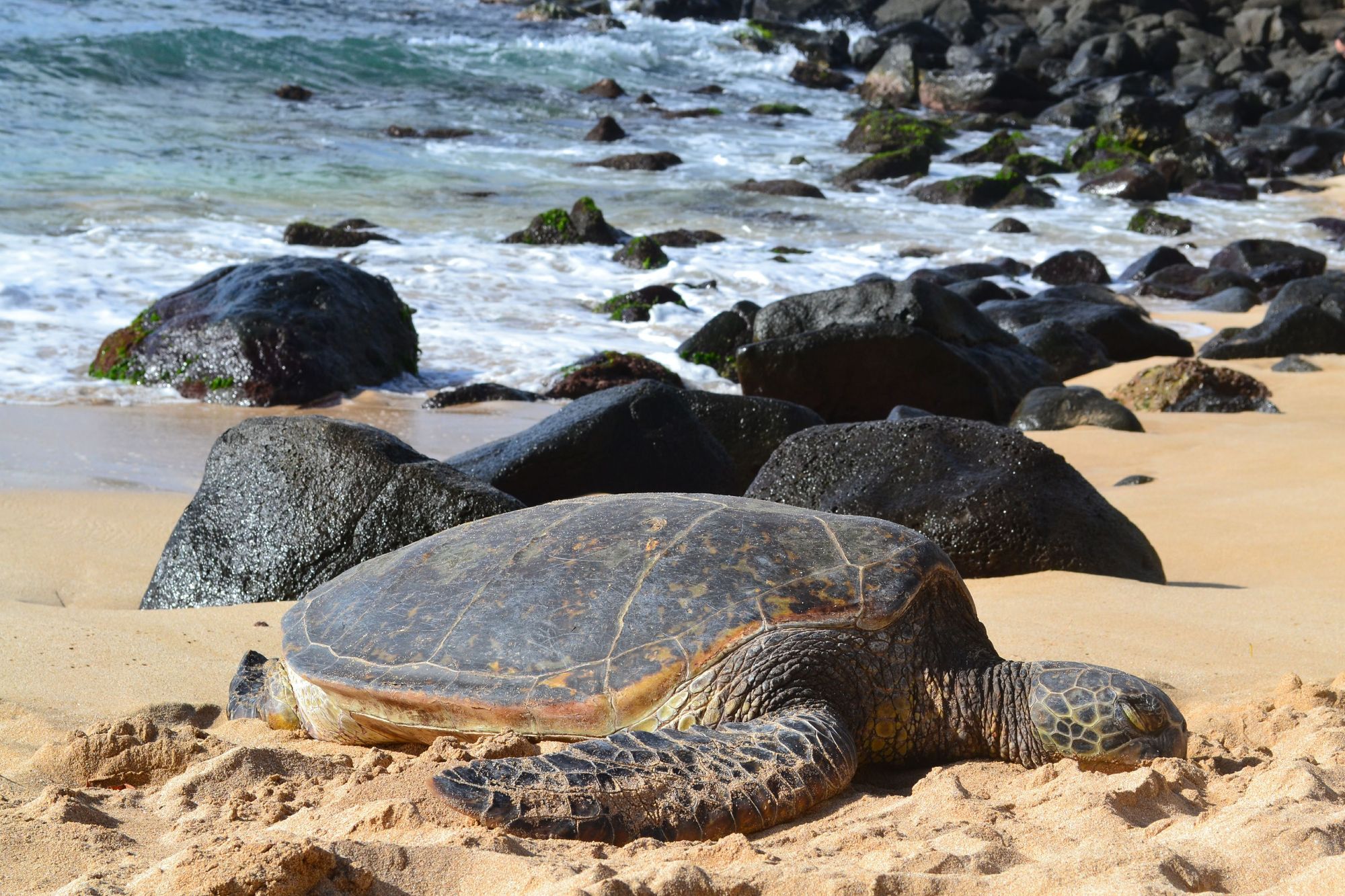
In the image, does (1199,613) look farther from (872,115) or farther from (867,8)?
(867,8)

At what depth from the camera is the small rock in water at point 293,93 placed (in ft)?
72.6

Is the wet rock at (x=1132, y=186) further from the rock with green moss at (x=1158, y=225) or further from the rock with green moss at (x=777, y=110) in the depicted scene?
the rock with green moss at (x=777, y=110)

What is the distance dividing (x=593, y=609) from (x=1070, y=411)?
5.41 m

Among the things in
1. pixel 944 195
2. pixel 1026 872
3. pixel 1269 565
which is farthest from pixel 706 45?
pixel 1026 872

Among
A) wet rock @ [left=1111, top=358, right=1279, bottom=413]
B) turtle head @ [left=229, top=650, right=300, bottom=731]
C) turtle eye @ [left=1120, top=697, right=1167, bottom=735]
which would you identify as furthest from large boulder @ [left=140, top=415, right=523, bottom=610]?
wet rock @ [left=1111, top=358, right=1279, bottom=413]

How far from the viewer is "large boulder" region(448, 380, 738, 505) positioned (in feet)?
17.3

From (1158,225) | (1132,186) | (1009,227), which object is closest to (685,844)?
(1009,227)

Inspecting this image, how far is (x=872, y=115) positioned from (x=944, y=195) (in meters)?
5.49

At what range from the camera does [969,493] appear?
4520mm

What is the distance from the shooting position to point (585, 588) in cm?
271

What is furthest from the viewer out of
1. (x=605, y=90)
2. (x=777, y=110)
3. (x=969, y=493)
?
(x=605, y=90)

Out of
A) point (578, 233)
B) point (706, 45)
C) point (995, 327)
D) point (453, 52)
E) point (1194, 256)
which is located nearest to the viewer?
point (995, 327)

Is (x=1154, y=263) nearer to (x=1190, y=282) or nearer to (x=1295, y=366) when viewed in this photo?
(x=1190, y=282)

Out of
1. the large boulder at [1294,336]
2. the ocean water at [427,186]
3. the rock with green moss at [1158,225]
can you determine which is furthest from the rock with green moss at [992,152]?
the large boulder at [1294,336]
